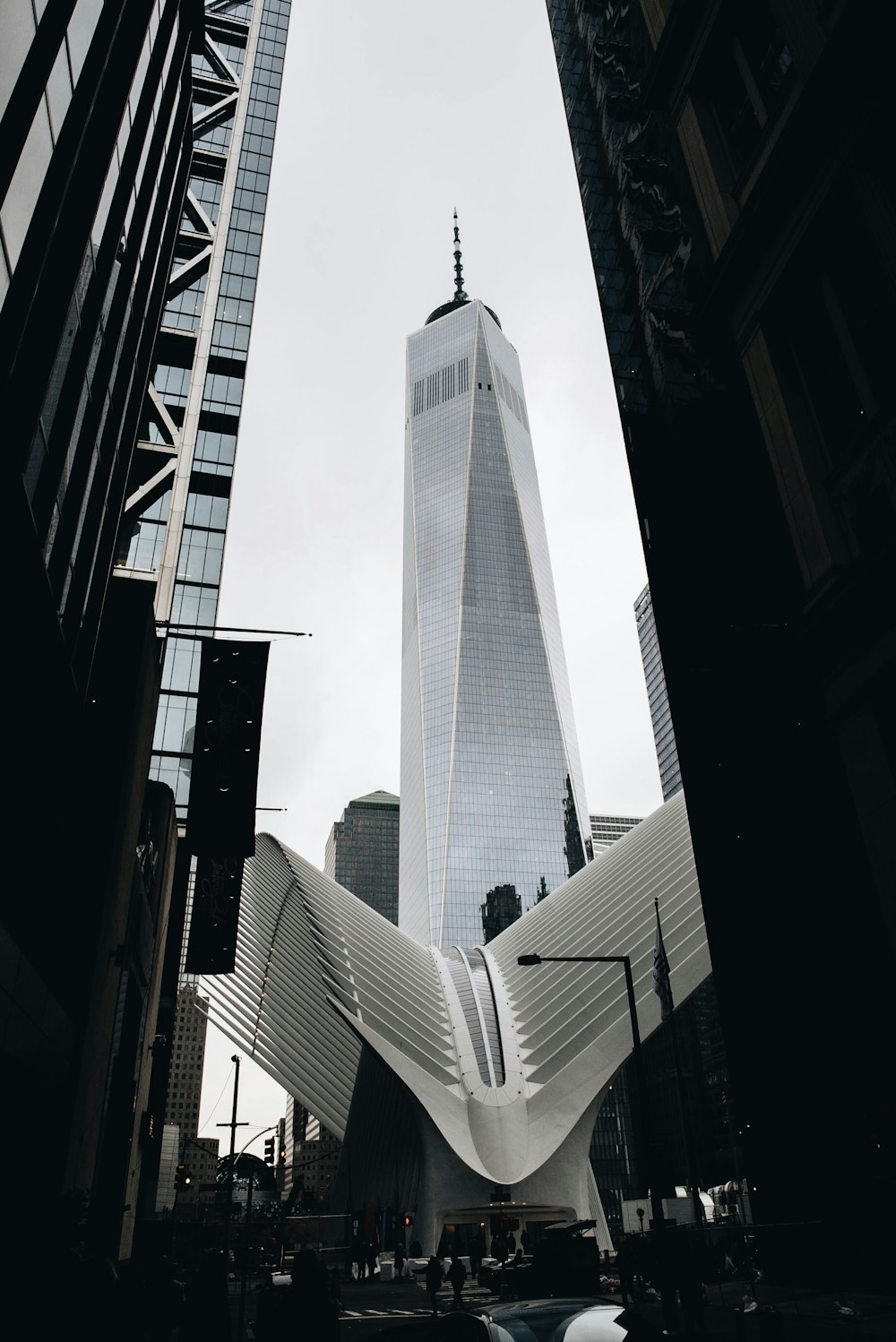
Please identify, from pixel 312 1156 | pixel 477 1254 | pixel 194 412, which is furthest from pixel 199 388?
pixel 312 1156

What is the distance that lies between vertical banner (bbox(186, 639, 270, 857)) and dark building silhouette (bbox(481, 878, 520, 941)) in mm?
139796

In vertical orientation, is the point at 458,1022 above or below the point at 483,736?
below

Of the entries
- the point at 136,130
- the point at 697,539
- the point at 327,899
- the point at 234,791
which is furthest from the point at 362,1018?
the point at 136,130

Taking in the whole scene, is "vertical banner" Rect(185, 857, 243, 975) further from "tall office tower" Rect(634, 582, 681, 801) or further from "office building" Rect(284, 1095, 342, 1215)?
"tall office tower" Rect(634, 582, 681, 801)

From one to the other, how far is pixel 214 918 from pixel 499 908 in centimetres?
13498

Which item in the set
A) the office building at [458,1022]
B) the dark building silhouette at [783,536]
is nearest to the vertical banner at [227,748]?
the dark building silhouette at [783,536]

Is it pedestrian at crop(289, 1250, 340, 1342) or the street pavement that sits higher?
pedestrian at crop(289, 1250, 340, 1342)

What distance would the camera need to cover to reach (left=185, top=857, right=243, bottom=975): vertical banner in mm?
32312

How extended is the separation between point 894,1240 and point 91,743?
19.8 meters

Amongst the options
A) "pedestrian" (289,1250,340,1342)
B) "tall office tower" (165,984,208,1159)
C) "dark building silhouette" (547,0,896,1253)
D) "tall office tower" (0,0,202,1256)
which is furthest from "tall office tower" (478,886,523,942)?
"pedestrian" (289,1250,340,1342)

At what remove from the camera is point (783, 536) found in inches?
661

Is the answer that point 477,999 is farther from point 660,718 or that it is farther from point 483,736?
point 660,718

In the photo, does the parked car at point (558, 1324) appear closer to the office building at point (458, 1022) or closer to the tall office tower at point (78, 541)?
the tall office tower at point (78, 541)

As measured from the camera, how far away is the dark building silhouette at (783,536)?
1246cm
